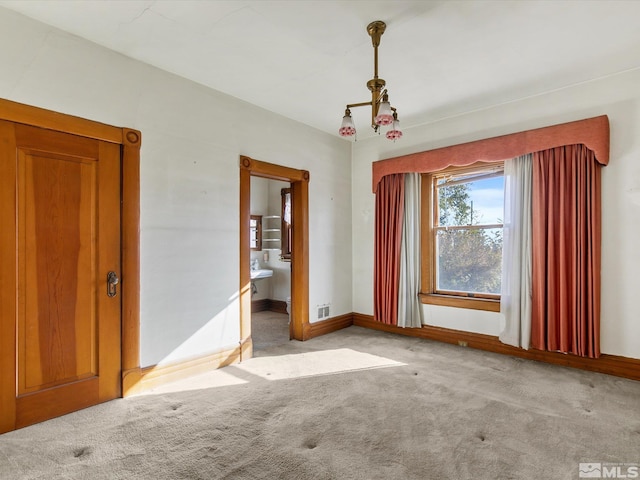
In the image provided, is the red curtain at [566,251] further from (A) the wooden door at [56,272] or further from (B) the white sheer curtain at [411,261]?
(A) the wooden door at [56,272]

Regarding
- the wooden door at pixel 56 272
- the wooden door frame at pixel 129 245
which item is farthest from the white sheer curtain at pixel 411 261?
the wooden door at pixel 56 272

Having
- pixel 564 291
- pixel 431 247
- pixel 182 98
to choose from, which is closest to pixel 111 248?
pixel 182 98

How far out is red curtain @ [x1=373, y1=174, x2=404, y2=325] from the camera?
4.64 m

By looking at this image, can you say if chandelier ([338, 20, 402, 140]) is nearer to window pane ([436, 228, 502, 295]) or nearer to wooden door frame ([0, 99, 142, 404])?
wooden door frame ([0, 99, 142, 404])

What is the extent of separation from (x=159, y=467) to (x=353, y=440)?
1.14 metres

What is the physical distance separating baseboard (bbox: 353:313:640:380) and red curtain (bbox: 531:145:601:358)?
5.0 inches

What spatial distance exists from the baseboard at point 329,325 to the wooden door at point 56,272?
7.63ft

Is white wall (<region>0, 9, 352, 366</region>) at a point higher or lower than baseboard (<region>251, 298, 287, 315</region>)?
higher

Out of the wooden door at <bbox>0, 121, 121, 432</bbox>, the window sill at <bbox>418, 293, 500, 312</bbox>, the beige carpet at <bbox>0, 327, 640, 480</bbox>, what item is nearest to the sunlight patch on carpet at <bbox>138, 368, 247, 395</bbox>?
the beige carpet at <bbox>0, 327, 640, 480</bbox>

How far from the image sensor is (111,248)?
278cm

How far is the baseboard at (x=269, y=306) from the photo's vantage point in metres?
6.38

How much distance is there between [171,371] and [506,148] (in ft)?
13.3

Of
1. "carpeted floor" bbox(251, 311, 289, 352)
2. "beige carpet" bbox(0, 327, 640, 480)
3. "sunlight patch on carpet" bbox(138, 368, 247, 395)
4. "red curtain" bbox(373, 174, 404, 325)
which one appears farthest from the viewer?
"red curtain" bbox(373, 174, 404, 325)

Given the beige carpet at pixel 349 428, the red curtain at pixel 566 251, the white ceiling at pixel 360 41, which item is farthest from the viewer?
the red curtain at pixel 566 251
